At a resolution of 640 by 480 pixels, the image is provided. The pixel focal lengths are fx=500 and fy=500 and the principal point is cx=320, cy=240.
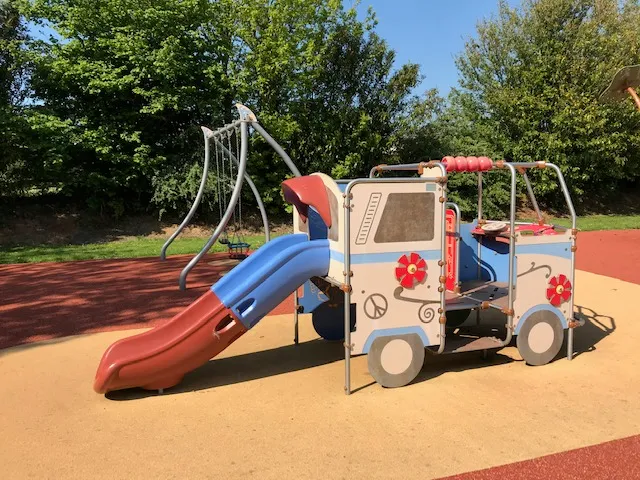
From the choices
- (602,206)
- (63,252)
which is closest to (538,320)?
(63,252)

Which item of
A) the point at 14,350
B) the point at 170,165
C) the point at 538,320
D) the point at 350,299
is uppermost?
the point at 170,165

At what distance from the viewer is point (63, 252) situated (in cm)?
1346

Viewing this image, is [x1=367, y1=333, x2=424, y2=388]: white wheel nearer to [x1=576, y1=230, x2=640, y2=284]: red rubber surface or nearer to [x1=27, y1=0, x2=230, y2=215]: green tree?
[x1=576, y1=230, x2=640, y2=284]: red rubber surface

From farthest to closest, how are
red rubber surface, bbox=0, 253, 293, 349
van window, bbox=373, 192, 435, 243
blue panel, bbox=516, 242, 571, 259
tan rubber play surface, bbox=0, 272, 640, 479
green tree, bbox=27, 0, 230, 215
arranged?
green tree, bbox=27, 0, 230, 215
red rubber surface, bbox=0, 253, 293, 349
blue panel, bbox=516, 242, 571, 259
van window, bbox=373, 192, 435, 243
tan rubber play surface, bbox=0, 272, 640, 479

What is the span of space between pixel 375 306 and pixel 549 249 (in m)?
Result: 1.84

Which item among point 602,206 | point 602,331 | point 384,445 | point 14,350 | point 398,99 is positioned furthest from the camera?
point 602,206

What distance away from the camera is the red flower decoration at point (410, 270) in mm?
4090

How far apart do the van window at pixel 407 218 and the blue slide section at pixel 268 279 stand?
22.4 inches

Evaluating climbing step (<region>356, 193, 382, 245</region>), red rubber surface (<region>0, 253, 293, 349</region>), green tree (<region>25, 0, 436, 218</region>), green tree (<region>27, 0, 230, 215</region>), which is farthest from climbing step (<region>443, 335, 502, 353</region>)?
green tree (<region>27, 0, 230, 215</region>)

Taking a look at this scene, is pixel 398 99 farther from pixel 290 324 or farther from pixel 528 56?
pixel 290 324

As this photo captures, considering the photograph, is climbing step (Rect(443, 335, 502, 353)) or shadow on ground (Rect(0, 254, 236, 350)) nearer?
climbing step (Rect(443, 335, 502, 353))

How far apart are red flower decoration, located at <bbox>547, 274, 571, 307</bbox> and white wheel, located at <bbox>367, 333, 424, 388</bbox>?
1420 millimetres

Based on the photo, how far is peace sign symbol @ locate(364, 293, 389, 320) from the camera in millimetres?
4051

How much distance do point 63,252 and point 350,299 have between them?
11.9 m
